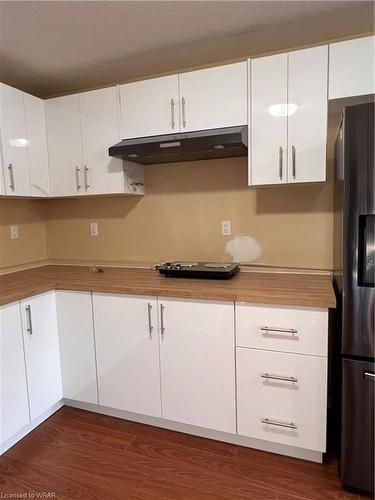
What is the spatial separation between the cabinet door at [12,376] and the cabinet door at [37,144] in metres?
0.95

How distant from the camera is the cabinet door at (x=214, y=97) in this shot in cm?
195

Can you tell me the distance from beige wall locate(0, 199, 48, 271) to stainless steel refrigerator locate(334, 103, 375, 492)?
2.39m

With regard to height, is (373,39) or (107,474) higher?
(373,39)

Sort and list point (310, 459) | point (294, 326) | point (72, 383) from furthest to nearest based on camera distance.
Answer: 1. point (72, 383)
2. point (310, 459)
3. point (294, 326)

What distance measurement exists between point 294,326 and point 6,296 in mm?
1574

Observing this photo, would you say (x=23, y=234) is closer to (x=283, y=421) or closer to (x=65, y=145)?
(x=65, y=145)

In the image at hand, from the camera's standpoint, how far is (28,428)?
6.86 ft

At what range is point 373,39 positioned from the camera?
1.69 meters

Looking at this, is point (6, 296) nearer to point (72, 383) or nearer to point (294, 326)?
point (72, 383)

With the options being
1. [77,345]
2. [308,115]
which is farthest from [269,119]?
[77,345]

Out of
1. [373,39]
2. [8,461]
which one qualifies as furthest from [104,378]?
[373,39]

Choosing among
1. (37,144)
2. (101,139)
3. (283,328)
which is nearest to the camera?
(283,328)

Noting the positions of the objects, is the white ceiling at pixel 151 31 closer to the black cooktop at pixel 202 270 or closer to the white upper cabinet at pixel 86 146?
the white upper cabinet at pixel 86 146

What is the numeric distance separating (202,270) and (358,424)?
1.12 m
